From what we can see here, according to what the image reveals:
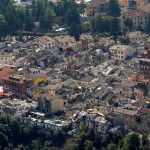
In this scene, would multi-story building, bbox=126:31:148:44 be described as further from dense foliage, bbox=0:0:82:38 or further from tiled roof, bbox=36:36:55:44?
tiled roof, bbox=36:36:55:44

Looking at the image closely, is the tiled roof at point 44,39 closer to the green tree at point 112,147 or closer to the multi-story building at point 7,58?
the multi-story building at point 7,58

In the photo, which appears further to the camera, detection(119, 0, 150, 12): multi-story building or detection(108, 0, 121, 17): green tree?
detection(119, 0, 150, 12): multi-story building

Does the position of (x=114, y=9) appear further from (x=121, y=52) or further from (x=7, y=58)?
(x=7, y=58)

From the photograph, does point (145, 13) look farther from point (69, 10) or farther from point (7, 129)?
point (7, 129)

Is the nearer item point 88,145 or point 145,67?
point 88,145

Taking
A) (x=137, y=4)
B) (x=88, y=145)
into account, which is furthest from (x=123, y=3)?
(x=88, y=145)

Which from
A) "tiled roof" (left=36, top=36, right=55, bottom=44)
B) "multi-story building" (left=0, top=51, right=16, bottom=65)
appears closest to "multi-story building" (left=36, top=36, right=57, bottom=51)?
"tiled roof" (left=36, top=36, right=55, bottom=44)

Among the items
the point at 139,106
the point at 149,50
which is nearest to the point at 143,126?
the point at 139,106
